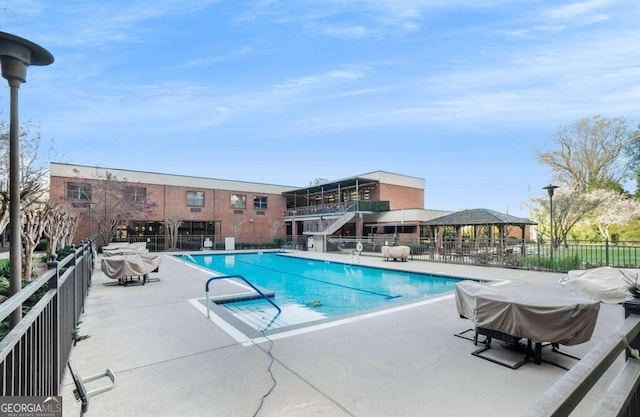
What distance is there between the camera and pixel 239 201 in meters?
33.4

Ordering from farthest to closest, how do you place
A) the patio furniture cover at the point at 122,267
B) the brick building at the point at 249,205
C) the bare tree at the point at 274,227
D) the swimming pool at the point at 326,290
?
1. the bare tree at the point at 274,227
2. the brick building at the point at 249,205
3. the patio furniture cover at the point at 122,267
4. the swimming pool at the point at 326,290

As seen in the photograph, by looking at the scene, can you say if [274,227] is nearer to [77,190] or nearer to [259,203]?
[259,203]

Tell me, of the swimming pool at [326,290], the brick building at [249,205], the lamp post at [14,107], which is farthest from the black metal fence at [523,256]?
the lamp post at [14,107]

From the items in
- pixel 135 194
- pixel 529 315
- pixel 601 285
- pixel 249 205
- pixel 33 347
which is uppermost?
pixel 135 194

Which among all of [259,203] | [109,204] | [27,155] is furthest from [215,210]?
[27,155]

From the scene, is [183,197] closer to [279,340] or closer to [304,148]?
[304,148]

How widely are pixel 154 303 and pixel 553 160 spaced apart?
34871 millimetres

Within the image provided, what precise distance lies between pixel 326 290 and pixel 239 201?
954 inches

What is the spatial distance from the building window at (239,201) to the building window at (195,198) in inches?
122

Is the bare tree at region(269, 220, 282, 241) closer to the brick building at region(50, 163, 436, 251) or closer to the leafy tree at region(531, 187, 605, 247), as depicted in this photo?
the brick building at region(50, 163, 436, 251)

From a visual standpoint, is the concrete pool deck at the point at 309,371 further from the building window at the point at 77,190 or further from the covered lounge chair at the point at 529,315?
the building window at the point at 77,190

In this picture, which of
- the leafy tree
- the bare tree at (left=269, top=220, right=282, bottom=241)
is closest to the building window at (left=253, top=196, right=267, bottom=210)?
the bare tree at (left=269, top=220, right=282, bottom=241)

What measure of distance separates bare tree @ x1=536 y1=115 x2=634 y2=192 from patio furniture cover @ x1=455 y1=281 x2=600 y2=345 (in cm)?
2944

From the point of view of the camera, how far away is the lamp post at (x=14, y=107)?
10.1ft
